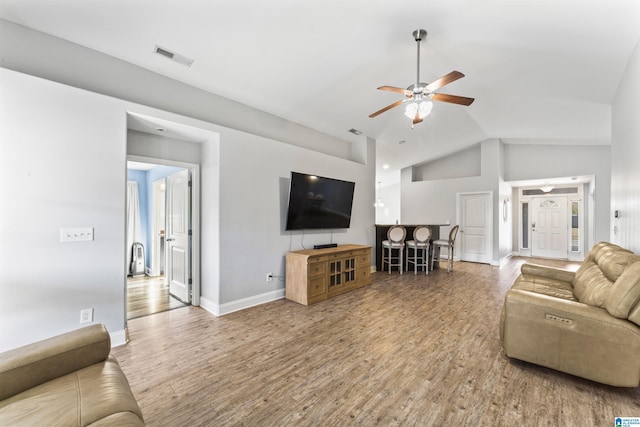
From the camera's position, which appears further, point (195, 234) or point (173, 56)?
point (195, 234)

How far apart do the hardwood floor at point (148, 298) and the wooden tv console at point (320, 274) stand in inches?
66.1

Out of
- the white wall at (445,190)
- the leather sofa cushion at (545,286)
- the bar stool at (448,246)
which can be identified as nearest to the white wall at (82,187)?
the leather sofa cushion at (545,286)

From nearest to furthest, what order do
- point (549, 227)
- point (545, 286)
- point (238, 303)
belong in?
point (545, 286)
point (238, 303)
point (549, 227)

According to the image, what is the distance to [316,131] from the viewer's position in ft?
17.0

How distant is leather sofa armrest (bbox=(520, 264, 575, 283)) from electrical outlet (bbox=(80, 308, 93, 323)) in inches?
194

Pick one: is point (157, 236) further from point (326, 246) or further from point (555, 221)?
point (555, 221)

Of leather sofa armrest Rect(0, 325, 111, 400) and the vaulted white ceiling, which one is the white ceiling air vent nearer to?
the vaulted white ceiling

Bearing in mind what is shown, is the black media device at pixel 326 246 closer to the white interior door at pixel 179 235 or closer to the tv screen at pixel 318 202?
the tv screen at pixel 318 202

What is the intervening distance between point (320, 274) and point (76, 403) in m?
3.07

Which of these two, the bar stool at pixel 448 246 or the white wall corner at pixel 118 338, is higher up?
the bar stool at pixel 448 246

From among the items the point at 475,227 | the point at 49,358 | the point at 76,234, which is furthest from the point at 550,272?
the point at 76,234

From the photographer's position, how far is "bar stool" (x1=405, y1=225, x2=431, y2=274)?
5.82m

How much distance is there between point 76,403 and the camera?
1.13m

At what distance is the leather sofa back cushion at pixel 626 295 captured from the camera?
72.4 inches
